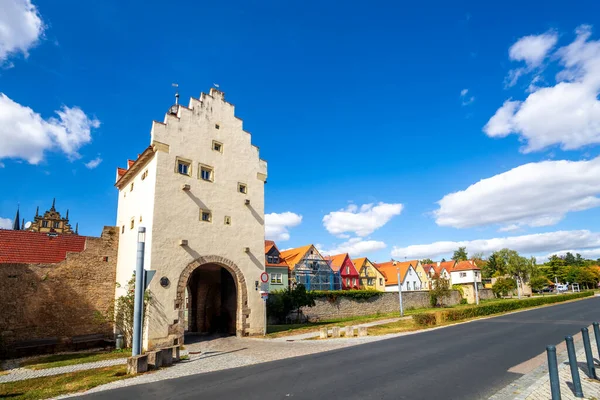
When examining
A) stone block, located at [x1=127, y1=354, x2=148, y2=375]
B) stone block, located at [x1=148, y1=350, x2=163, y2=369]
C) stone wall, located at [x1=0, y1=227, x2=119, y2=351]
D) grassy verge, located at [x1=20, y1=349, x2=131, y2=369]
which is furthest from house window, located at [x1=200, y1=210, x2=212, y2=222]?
stone block, located at [x1=127, y1=354, x2=148, y2=375]

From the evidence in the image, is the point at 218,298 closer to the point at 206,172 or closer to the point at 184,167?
the point at 206,172

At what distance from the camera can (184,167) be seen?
740 inches

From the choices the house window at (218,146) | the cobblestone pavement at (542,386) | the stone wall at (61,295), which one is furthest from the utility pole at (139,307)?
the cobblestone pavement at (542,386)

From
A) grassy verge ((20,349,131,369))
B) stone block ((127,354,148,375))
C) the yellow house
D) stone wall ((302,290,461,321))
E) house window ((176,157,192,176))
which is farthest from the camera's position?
the yellow house

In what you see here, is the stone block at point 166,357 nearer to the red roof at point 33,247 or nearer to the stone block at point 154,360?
the stone block at point 154,360

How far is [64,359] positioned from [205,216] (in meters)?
9.16

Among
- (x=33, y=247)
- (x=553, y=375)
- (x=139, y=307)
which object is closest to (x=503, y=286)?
(x=553, y=375)

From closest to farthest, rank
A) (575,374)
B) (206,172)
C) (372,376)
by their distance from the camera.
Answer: (575,374) < (372,376) < (206,172)

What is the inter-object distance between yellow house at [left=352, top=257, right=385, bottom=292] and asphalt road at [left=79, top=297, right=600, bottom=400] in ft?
148

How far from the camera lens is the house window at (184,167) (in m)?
18.5

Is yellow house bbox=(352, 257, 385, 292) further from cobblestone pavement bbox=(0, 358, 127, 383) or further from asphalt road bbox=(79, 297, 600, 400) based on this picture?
cobblestone pavement bbox=(0, 358, 127, 383)

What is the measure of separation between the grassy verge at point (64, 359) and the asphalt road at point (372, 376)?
22.8 feet

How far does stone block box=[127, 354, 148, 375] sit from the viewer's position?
1058 centimetres

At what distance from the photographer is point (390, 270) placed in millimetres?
66062
